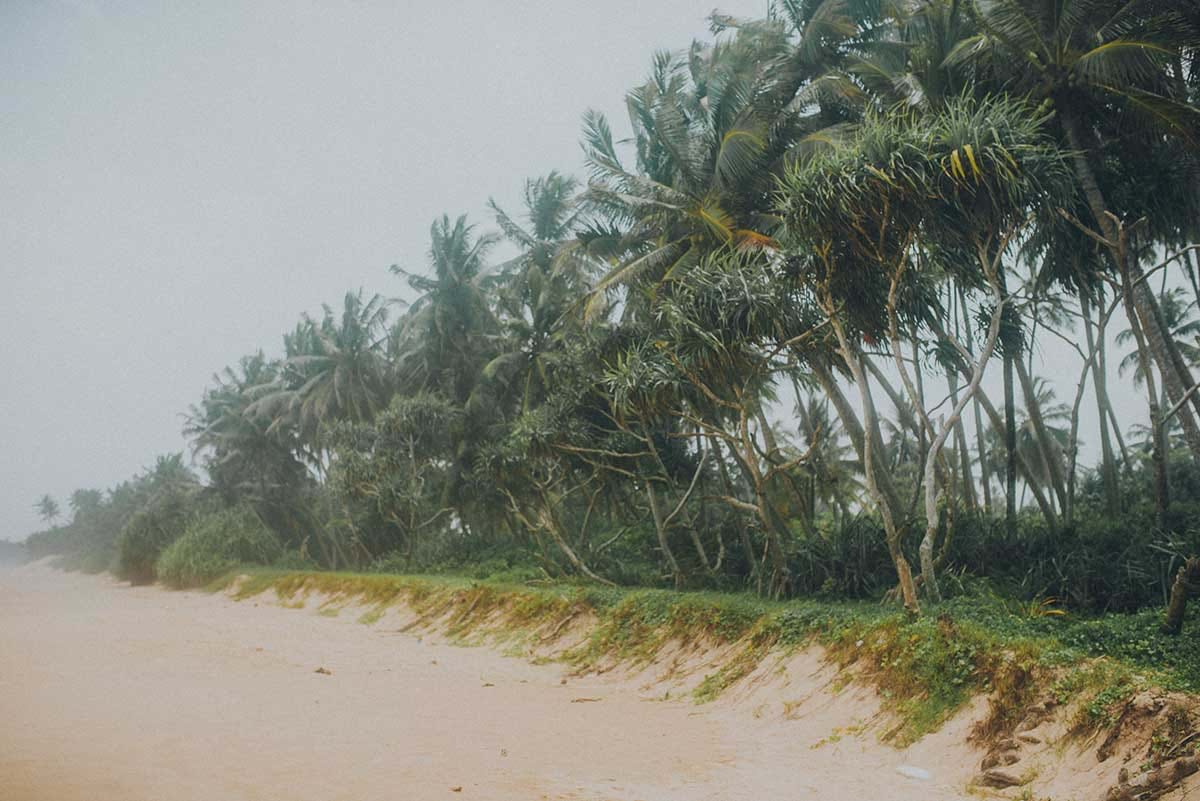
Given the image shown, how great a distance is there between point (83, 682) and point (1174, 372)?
582 inches

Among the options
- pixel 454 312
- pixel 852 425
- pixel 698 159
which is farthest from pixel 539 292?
pixel 852 425

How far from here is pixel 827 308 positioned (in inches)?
426

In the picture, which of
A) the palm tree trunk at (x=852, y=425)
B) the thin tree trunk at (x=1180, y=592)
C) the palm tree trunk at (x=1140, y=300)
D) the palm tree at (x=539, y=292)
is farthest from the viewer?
the palm tree at (x=539, y=292)

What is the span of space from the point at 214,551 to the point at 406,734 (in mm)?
31099

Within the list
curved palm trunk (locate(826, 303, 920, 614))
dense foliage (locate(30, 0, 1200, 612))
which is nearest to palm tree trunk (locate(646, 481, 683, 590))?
dense foliage (locate(30, 0, 1200, 612))

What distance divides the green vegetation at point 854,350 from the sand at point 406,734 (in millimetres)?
912

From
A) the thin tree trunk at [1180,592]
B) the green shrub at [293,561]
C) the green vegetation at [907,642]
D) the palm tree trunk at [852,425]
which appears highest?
the palm tree trunk at [852,425]

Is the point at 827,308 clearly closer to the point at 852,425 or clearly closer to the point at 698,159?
the point at 852,425

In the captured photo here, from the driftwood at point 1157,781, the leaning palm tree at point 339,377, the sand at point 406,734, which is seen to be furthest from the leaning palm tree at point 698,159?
the leaning palm tree at point 339,377

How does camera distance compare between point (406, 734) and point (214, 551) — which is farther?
point (214, 551)

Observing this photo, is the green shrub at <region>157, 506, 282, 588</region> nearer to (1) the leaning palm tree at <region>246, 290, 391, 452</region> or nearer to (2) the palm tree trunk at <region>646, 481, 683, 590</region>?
(1) the leaning palm tree at <region>246, 290, 391, 452</region>

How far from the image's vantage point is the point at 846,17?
1648 centimetres

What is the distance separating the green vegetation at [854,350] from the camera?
9289 millimetres

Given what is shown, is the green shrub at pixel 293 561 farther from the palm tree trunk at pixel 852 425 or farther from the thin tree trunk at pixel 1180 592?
the thin tree trunk at pixel 1180 592
